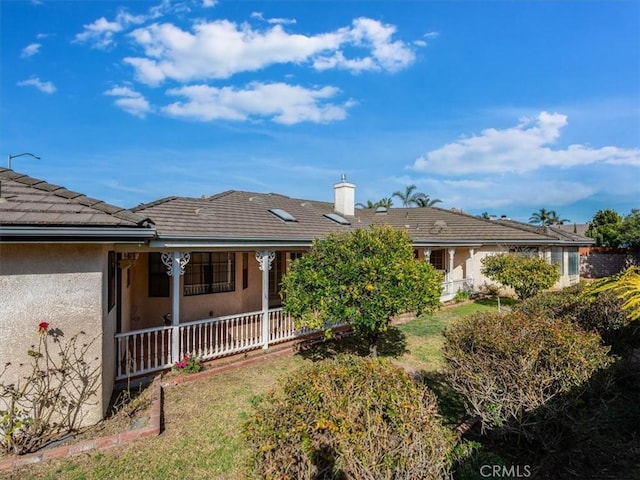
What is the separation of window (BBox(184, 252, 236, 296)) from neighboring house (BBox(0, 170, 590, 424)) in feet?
0.11

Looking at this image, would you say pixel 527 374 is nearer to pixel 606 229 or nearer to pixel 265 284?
pixel 265 284

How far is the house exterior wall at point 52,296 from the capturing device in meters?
4.93

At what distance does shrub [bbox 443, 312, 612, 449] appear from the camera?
4594mm

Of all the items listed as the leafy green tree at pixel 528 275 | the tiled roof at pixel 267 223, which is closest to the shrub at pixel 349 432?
the tiled roof at pixel 267 223

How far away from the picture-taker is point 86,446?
4859 mm

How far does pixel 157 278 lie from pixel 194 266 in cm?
122

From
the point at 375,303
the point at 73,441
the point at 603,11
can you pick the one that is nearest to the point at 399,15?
the point at 603,11

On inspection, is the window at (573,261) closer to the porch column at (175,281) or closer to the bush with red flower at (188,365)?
the bush with red flower at (188,365)

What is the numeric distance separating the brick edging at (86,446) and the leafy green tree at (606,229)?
111 ft

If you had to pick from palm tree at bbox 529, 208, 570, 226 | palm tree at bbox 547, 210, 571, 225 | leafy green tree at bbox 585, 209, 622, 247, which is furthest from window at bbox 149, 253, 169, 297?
palm tree at bbox 547, 210, 571, 225

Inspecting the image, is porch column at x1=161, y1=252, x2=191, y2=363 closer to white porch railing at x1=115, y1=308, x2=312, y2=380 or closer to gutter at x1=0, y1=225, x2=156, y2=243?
white porch railing at x1=115, y1=308, x2=312, y2=380

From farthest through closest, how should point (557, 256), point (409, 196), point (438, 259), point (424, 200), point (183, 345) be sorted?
point (409, 196), point (424, 200), point (438, 259), point (557, 256), point (183, 345)

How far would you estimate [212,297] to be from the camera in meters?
11.6

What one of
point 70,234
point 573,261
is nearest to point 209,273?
point 70,234
